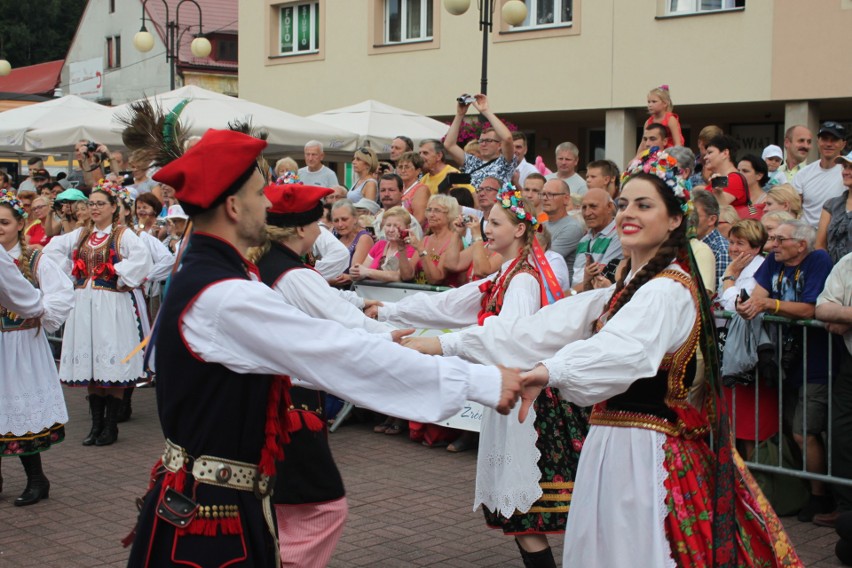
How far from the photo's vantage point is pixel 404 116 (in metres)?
16.1

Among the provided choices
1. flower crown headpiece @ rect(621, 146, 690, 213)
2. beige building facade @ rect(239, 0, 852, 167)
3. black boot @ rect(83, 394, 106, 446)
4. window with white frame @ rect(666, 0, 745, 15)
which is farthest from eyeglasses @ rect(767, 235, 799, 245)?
window with white frame @ rect(666, 0, 745, 15)

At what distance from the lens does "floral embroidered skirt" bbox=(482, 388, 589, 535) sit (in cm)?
523

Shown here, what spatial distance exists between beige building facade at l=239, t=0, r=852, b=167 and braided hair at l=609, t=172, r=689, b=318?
14.0 m

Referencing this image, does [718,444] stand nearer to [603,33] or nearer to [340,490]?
[340,490]

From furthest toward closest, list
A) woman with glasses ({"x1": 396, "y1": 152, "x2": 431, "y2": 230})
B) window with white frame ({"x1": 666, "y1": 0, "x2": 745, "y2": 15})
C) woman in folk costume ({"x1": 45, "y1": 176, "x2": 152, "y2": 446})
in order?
window with white frame ({"x1": 666, "y1": 0, "x2": 745, "y2": 15}) < woman with glasses ({"x1": 396, "y1": 152, "x2": 431, "y2": 230}) < woman in folk costume ({"x1": 45, "y1": 176, "x2": 152, "y2": 446})

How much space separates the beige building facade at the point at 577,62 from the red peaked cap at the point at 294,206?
13528mm

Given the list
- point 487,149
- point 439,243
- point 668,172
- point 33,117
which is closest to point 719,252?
point 439,243

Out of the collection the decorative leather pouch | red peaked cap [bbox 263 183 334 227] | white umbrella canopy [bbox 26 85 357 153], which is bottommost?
the decorative leather pouch

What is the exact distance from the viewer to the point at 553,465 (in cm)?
537

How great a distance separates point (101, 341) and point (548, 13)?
13972mm

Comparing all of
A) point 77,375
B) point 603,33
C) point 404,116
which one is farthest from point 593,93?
point 77,375

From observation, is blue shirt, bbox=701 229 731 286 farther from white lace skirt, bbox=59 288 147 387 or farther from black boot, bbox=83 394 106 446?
black boot, bbox=83 394 106 446

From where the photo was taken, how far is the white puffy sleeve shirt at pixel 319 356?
3025 mm

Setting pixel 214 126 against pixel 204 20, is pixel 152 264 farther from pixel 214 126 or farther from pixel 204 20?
pixel 204 20
